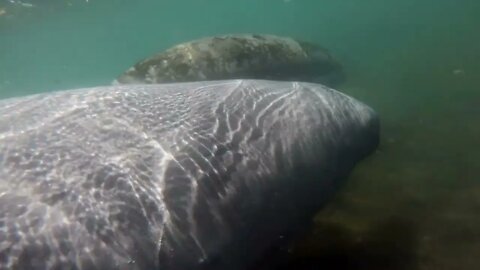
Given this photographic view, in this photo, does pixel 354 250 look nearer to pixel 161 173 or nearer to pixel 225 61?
pixel 161 173

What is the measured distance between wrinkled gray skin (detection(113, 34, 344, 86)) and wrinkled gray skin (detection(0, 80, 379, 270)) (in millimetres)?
4182

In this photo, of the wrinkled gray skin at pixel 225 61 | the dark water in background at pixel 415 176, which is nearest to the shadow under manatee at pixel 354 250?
the dark water in background at pixel 415 176

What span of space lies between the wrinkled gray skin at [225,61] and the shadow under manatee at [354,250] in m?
5.64

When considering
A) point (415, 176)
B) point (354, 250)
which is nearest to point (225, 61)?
point (415, 176)

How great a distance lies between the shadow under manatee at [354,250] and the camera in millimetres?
3770

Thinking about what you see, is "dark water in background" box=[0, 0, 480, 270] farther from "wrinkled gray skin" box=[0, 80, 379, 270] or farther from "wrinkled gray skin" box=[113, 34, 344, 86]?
"wrinkled gray skin" box=[113, 34, 344, 86]

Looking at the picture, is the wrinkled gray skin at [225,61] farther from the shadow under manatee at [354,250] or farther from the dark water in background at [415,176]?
the shadow under manatee at [354,250]

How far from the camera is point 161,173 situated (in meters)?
3.40

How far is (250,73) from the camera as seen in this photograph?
975 centimetres

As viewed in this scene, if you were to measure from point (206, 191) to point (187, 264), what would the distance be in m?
0.65

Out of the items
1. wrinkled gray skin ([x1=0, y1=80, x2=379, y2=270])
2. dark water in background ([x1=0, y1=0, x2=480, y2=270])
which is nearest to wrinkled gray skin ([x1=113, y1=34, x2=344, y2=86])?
dark water in background ([x1=0, y1=0, x2=480, y2=270])

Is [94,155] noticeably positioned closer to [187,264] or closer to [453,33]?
[187,264]

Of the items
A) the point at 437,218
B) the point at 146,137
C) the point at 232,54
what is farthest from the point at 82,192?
the point at 232,54

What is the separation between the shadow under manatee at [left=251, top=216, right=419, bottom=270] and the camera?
12.4ft
